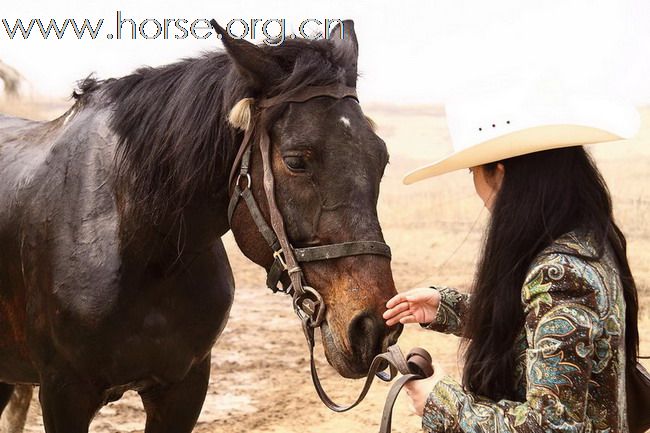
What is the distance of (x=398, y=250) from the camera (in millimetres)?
11008

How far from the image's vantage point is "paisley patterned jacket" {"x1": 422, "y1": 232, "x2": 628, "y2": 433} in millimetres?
1578

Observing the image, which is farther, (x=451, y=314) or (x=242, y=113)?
(x=242, y=113)

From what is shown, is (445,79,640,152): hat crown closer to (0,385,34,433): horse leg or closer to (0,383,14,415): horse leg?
(0,383,14,415): horse leg

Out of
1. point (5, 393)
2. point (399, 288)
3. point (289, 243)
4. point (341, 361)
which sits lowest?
point (5, 393)

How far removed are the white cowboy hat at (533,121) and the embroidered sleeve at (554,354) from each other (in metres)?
0.27

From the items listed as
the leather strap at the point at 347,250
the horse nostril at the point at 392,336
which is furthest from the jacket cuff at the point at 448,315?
the leather strap at the point at 347,250

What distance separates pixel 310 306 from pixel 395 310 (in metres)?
0.30

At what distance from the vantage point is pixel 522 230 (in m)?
1.76

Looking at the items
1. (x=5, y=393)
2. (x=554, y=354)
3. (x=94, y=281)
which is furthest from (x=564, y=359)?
(x=5, y=393)

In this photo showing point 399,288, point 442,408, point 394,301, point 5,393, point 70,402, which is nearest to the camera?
point 442,408

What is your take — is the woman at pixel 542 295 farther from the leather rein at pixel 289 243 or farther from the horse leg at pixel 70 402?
the horse leg at pixel 70 402

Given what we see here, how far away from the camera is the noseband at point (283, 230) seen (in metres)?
2.22

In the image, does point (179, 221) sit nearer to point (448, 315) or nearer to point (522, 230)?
point (448, 315)

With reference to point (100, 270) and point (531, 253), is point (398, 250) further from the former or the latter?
point (531, 253)
